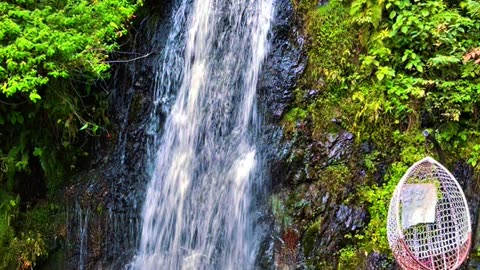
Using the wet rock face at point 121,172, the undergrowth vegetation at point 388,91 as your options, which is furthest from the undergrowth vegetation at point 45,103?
the undergrowth vegetation at point 388,91

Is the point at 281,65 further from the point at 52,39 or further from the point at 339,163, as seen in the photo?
the point at 52,39

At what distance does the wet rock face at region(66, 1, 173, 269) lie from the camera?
538 cm

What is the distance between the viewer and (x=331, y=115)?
439 centimetres

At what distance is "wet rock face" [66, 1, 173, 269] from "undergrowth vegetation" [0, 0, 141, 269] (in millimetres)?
227

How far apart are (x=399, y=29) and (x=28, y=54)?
3564mm

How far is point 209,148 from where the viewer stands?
5.03m

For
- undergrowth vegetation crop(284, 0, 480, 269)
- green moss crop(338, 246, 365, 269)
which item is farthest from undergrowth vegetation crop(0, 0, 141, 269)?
green moss crop(338, 246, 365, 269)

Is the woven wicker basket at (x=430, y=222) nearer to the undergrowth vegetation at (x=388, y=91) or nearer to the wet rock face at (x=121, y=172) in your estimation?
the undergrowth vegetation at (x=388, y=91)

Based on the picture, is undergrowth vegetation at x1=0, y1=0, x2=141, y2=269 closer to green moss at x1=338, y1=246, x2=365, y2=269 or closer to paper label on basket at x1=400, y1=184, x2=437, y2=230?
green moss at x1=338, y1=246, x2=365, y2=269

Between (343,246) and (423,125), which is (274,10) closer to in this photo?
(423,125)

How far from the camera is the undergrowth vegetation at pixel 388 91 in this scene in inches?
152

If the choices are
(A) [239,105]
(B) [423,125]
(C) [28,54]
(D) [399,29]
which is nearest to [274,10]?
(A) [239,105]

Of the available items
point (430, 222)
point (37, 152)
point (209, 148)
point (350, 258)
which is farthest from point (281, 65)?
point (37, 152)

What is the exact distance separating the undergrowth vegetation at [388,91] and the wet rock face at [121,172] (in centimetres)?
209
